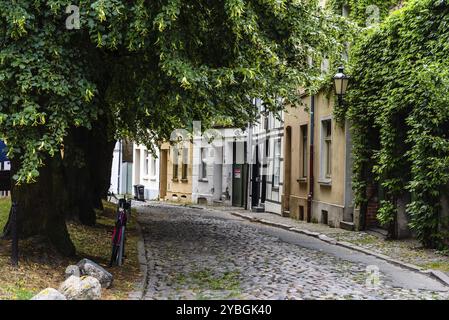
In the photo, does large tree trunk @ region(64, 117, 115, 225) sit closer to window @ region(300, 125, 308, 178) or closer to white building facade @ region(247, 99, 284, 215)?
window @ region(300, 125, 308, 178)

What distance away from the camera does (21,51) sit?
27.9 ft

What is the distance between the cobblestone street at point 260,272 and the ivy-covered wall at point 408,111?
1945 mm

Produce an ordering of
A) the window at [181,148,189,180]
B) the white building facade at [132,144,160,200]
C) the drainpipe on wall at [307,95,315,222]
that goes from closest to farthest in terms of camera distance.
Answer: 1. the drainpipe on wall at [307,95,315,222]
2. the window at [181,148,189,180]
3. the white building facade at [132,144,160,200]

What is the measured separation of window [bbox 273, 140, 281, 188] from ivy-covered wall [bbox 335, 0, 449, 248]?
9.45m

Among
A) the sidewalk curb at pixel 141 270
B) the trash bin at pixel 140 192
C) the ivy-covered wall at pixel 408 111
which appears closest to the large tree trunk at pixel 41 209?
the sidewalk curb at pixel 141 270

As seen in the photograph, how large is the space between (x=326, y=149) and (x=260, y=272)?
460 inches

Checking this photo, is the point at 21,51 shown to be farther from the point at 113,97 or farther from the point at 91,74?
the point at 113,97

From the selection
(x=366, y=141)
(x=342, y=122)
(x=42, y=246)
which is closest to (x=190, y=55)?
(x=42, y=246)

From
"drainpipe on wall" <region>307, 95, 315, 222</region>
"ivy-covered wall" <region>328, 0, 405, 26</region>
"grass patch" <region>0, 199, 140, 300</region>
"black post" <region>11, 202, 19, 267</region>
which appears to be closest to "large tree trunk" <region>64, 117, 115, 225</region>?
"grass patch" <region>0, 199, 140, 300</region>

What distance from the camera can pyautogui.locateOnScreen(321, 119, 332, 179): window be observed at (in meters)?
21.6

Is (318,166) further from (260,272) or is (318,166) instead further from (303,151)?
(260,272)

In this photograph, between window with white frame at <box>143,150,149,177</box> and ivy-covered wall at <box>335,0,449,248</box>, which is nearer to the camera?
ivy-covered wall at <box>335,0,449,248</box>

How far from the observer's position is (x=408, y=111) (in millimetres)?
15289

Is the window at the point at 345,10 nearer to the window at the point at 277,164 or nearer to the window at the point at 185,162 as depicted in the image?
the window at the point at 277,164
